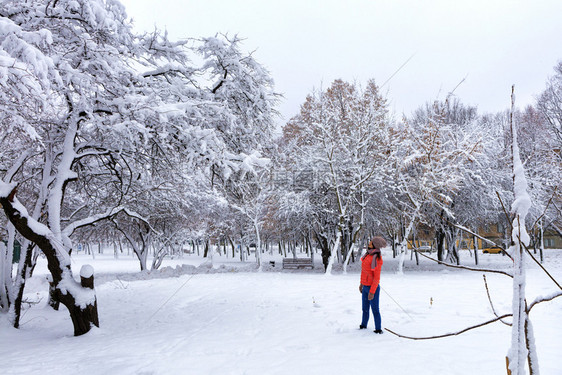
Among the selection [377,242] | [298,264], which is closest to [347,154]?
[298,264]

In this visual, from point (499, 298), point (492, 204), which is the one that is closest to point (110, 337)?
point (499, 298)

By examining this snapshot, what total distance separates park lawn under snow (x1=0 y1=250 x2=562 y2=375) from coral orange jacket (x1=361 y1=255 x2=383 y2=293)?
0.82 meters

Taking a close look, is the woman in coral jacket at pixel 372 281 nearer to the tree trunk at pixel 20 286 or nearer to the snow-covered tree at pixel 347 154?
the tree trunk at pixel 20 286

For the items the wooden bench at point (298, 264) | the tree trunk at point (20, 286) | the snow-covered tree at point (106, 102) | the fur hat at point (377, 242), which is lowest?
the wooden bench at point (298, 264)

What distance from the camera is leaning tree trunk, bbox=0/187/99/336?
664 centimetres

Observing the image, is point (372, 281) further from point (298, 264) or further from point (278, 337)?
point (298, 264)

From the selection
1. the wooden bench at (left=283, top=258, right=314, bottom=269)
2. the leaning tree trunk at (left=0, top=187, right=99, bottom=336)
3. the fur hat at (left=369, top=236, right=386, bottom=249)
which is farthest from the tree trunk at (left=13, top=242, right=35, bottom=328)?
the wooden bench at (left=283, top=258, right=314, bottom=269)

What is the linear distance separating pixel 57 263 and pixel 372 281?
6.11 meters

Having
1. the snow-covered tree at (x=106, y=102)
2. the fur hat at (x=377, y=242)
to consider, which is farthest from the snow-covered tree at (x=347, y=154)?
the fur hat at (x=377, y=242)

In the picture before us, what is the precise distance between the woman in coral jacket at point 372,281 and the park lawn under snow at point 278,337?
1.04 feet

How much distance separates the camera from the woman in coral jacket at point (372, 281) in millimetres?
5859

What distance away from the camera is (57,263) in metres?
6.91

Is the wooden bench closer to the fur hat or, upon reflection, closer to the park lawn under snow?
the park lawn under snow

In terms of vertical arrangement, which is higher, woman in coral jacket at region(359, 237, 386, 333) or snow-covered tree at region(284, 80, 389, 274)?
snow-covered tree at region(284, 80, 389, 274)
